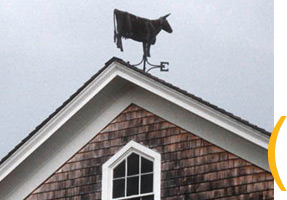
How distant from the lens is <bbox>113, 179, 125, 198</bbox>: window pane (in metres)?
12.7

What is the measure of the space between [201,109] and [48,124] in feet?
10.8

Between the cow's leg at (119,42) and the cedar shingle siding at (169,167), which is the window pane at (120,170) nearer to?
the cedar shingle siding at (169,167)

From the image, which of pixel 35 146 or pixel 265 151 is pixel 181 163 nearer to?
pixel 265 151

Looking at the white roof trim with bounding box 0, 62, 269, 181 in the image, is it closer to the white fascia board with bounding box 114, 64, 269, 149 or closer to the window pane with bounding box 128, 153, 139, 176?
the white fascia board with bounding box 114, 64, 269, 149

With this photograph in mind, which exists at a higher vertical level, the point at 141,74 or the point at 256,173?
the point at 141,74

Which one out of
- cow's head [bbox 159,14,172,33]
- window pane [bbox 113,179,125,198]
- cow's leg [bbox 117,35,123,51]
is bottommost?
window pane [bbox 113,179,125,198]

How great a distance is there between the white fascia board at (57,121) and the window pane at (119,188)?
1747 millimetres

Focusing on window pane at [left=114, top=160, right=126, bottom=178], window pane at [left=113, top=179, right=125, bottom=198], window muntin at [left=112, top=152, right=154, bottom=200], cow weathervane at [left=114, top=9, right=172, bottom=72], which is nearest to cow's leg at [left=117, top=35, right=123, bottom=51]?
cow weathervane at [left=114, top=9, right=172, bottom=72]

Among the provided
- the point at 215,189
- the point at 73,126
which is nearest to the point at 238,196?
the point at 215,189

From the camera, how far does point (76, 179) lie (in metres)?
13.2

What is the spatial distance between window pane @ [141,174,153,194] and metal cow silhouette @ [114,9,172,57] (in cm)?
294

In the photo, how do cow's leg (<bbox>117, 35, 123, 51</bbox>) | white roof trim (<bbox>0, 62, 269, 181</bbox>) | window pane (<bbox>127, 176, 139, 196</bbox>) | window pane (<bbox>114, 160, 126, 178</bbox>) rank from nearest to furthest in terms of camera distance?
window pane (<bbox>127, 176, 139, 196</bbox>) → white roof trim (<bbox>0, 62, 269, 181</bbox>) → window pane (<bbox>114, 160, 126, 178</bbox>) → cow's leg (<bbox>117, 35, 123, 51</bbox>)

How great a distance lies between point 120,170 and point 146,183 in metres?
0.68

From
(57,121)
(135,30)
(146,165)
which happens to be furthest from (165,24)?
(146,165)
